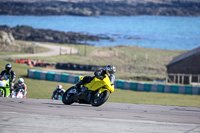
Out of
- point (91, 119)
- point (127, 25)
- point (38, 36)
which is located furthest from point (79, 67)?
point (127, 25)

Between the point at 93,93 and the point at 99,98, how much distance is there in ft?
0.90

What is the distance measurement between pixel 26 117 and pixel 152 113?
4.17 metres

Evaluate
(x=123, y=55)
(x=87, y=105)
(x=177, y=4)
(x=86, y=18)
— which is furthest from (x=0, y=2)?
(x=177, y=4)

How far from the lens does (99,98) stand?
491 inches

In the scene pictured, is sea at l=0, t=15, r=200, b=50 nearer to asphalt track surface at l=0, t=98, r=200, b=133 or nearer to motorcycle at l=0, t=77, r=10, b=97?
motorcycle at l=0, t=77, r=10, b=97

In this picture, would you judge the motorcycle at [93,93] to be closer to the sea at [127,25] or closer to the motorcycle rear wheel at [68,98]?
the motorcycle rear wheel at [68,98]

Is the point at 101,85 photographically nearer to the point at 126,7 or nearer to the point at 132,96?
the point at 132,96

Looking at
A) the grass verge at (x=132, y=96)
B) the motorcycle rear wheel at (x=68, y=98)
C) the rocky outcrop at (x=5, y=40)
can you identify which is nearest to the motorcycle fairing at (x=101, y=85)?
the motorcycle rear wheel at (x=68, y=98)

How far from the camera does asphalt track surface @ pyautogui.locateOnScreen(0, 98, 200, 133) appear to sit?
921 centimetres

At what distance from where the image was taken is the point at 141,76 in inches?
1524

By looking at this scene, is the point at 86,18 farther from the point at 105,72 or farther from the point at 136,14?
the point at 105,72

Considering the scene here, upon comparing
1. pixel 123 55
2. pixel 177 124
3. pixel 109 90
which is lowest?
pixel 177 124

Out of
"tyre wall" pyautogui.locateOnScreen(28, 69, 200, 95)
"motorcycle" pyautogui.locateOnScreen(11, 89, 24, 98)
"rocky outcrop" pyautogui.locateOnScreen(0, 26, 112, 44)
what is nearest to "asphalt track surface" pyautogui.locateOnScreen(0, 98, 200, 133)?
"motorcycle" pyautogui.locateOnScreen(11, 89, 24, 98)

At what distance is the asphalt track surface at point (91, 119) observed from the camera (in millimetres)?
9211
